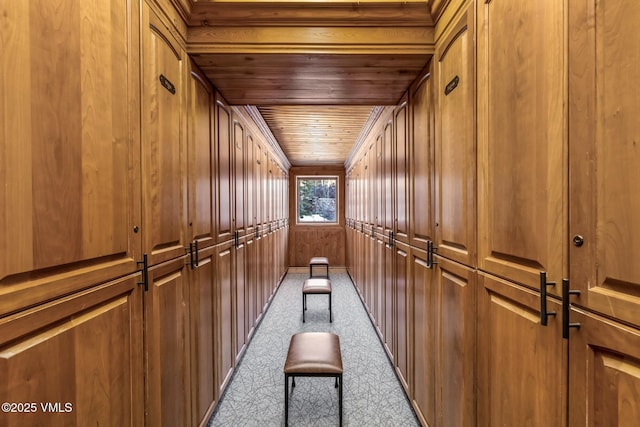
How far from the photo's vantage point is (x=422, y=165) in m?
1.99

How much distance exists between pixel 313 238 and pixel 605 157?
7.25 metres

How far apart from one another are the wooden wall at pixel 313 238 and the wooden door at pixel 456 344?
6102mm

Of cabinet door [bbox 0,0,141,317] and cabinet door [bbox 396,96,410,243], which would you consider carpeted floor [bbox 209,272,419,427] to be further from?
cabinet door [bbox 0,0,141,317]

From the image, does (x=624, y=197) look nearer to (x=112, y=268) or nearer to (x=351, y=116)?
(x=112, y=268)

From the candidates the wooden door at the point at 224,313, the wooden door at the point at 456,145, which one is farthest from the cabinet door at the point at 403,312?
the wooden door at the point at 224,313

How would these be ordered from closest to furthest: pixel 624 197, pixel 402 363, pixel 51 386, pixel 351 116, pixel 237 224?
pixel 624 197, pixel 51 386, pixel 402 363, pixel 237 224, pixel 351 116

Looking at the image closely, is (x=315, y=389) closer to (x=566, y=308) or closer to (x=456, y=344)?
(x=456, y=344)

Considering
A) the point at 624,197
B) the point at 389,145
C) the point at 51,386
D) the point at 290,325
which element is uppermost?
the point at 389,145

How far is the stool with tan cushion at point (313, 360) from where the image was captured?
202 cm

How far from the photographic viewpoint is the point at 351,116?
154 inches

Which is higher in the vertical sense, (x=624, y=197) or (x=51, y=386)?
(x=624, y=197)

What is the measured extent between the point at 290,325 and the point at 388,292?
5.13ft

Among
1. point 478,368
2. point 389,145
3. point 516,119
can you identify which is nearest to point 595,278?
point 516,119

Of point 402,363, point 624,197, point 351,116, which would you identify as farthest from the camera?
point 351,116
